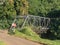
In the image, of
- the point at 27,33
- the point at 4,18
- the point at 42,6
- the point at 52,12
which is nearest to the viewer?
the point at 27,33

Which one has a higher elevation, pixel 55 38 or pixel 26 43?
pixel 26 43

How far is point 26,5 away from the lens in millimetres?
28922

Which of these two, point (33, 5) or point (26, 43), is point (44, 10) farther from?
point (26, 43)

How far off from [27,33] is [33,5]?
8816 mm

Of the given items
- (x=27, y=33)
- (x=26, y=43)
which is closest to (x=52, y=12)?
(x=27, y=33)

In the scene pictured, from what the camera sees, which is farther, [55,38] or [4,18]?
[4,18]

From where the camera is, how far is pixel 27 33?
74.8 feet

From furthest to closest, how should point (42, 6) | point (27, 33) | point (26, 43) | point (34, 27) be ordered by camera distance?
point (42, 6) → point (34, 27) → point (27, 33) → point (26, 43)

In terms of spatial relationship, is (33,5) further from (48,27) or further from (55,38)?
(55,38)

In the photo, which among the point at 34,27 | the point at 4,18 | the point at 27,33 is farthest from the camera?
the point at 4,18

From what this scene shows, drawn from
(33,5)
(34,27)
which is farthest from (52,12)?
(34,27)

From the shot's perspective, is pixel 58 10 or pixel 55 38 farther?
pixel 58 10

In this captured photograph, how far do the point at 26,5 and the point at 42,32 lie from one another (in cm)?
448

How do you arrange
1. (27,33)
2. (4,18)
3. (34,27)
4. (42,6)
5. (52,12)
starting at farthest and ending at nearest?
1. (42,6)
2. (52,12)
3. (4,18)
4. (34,27)
5. (27,33)
